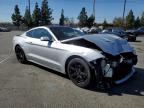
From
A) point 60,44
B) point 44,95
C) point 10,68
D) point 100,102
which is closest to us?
point 100,102

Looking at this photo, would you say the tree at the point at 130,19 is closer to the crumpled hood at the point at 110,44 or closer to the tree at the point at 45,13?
the tree at the point at 45,13

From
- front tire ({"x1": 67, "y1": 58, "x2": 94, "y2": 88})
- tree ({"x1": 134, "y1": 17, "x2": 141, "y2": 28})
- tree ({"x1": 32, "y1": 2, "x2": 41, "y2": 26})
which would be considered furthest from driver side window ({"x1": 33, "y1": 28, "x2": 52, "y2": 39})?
tree ({"x1": 134, "y1": 17, "x2": 141, "y2": 28})

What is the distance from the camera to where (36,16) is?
60.4 meters

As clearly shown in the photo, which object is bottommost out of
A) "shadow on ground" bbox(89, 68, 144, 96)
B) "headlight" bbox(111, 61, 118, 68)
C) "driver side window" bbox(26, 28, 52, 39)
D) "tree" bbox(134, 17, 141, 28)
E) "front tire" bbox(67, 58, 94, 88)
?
"shadow on ground" bbox(89, 68, 144, 96)

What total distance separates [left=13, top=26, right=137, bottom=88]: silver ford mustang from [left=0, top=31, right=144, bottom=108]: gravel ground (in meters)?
0.25

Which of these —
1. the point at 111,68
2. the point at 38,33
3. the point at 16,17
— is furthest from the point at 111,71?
the point at 16,17

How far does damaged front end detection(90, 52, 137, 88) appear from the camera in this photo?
4.80 m

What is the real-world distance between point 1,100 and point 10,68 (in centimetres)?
286

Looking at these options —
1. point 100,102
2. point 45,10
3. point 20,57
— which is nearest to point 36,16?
point 45,10

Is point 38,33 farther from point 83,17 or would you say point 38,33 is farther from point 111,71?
point 83,17

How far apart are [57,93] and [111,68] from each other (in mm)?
1335

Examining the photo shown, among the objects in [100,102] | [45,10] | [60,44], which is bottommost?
[100,102]

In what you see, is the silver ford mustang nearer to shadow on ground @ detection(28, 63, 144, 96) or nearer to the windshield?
the windshield

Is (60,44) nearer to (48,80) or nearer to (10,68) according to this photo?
(48,80)
